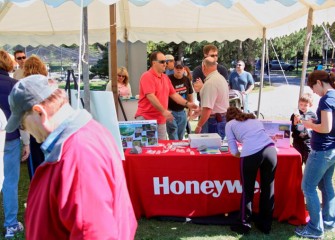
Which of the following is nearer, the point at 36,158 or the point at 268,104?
the point at 36,158

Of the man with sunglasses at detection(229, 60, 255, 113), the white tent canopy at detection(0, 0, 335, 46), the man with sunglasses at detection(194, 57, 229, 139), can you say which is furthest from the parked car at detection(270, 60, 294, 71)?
the man with sunglasses at detection(194, 57, 229, 139)

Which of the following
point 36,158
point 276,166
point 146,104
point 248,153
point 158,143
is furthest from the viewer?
point 146,104

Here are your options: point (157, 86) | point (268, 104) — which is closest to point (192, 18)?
point (157, 86)

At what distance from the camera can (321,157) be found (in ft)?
9.93

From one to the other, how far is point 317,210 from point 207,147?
1118 mm

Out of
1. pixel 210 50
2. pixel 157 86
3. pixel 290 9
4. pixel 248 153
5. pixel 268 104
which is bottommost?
pixel 268 104

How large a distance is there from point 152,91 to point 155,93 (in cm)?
13

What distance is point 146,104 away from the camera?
426 centimetres

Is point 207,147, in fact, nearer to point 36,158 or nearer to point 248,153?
point 248,153

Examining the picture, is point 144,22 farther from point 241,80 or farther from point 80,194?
point 80,194

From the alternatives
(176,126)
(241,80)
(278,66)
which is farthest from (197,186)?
(278,66)

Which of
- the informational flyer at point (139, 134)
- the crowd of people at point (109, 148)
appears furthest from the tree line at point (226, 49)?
the informational flyer at point (139, 134)

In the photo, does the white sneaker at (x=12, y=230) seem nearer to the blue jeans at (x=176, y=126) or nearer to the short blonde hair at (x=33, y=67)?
the short blonde hair at (x=33, y=67)

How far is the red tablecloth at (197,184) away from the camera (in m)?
3.45
